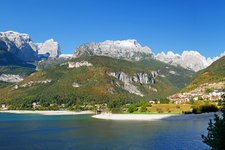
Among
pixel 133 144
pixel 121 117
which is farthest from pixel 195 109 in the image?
pixel 133 144

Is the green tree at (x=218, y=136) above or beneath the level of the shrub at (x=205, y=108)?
beneath

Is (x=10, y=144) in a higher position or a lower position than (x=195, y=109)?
lower

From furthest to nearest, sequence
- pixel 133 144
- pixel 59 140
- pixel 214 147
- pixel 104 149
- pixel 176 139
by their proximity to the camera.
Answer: pixel 59 140 → pixel 176 139 → pixel 133 144 → pixel 104 149 → pixel 214 147

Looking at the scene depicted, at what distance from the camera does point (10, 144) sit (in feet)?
259

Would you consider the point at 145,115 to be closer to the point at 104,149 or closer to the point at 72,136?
the point at 72,136

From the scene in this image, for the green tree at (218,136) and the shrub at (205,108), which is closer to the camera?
the green tree at (218,136)

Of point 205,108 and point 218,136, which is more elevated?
point 205,108

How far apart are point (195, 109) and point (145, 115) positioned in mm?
21947

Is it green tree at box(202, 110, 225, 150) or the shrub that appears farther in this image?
the shrub

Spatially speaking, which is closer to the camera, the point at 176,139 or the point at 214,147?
the point at 214,147

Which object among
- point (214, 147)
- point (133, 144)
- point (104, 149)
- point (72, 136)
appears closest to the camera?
point (214, 147)

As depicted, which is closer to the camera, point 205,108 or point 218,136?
point 218,136

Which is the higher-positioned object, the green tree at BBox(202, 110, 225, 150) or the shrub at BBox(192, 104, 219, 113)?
the shrub at BBox(192, 104, 219, 113)

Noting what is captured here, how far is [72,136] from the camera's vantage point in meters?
91.4
